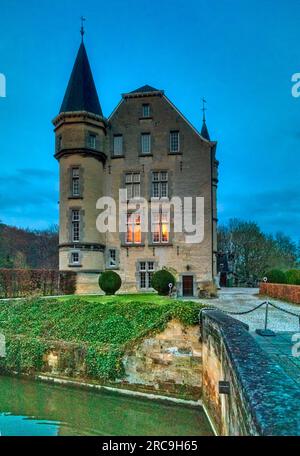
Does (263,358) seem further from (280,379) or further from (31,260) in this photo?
(31,260)

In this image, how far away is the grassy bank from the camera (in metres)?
11.0

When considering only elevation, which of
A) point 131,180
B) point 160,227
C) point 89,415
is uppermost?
point 131,180

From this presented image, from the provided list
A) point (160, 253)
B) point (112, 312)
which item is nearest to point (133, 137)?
point (160, 253)

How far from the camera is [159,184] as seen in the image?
23672 millimetres

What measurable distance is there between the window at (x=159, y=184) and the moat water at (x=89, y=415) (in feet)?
47.6

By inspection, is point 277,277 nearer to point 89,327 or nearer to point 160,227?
point 160,227

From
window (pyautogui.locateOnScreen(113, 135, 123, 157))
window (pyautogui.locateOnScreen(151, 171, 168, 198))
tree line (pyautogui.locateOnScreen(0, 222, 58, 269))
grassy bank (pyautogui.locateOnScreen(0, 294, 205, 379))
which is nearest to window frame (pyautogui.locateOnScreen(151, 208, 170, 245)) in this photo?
window (pyautogui.locateOnScreen(151, 171, 168, 198))

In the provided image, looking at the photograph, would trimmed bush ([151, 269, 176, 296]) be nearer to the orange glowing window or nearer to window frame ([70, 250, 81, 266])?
the orange glowing window

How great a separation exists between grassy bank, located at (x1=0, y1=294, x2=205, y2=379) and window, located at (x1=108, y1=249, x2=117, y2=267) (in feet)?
26.0

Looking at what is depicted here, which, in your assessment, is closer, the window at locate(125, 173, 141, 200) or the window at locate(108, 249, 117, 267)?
the window at locate(108, 249, 117, 267)

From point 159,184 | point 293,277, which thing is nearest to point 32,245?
point 159,184

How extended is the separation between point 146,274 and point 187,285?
8.83 ft

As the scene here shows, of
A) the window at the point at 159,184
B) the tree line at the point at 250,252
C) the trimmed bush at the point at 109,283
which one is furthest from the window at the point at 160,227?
the tree line at the point at 250,252

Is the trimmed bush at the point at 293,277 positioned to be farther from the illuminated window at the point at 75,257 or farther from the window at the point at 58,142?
the window at the point at 58,142
